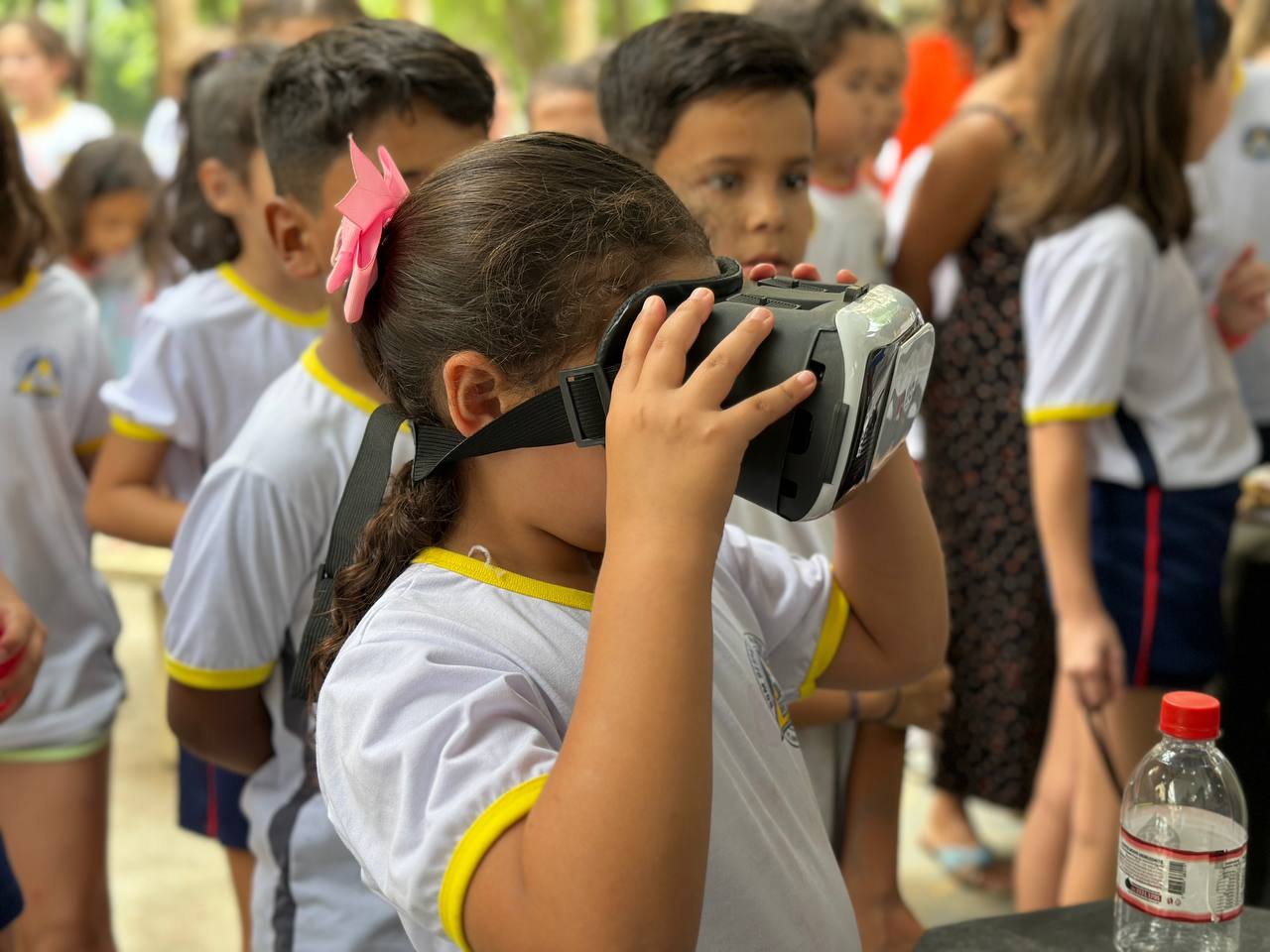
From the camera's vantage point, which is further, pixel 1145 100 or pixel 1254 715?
pixel 1254 715

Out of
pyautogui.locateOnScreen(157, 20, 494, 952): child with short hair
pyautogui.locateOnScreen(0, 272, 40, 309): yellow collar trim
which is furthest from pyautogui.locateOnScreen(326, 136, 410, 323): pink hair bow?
pyautogui.locateOnScreen(0, 272, 40, 309): yellow collar trim

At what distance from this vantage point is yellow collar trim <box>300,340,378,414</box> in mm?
1503

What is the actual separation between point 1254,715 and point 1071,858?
19.5 inches

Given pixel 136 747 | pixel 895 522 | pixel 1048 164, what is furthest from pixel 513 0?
pixel 895 522

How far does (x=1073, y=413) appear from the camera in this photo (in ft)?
7.07

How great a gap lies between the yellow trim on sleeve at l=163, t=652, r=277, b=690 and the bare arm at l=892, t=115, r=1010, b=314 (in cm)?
152

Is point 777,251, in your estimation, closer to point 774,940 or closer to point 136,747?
point 774,940

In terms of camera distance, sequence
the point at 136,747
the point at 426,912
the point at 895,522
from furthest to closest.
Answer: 1. the point at 136,747
2. the point at 895,522
3. the point at 426,912

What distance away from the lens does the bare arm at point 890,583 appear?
47.3 inches

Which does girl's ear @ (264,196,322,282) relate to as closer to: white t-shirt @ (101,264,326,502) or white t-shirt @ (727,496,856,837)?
white t-shirt @ (101,264,326,502)

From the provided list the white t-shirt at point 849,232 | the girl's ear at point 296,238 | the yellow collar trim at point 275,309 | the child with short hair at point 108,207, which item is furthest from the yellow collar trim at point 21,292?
the child with short hair at point 108,207

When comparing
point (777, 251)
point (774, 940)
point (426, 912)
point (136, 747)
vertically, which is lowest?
point (136, 747)

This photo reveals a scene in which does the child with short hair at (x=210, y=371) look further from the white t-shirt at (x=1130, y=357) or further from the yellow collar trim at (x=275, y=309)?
the white t-shirt at (x=1130, y=357)

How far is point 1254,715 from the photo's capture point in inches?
98.6
